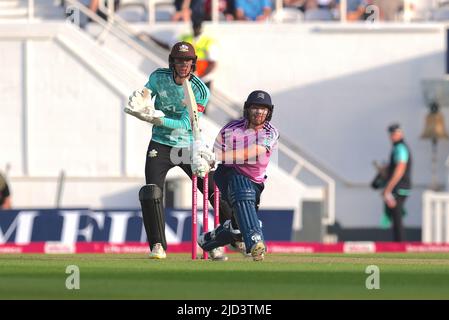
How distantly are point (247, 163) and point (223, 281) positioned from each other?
6.16ft

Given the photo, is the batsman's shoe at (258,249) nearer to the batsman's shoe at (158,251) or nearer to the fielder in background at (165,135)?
the fielder in background at (165,135)

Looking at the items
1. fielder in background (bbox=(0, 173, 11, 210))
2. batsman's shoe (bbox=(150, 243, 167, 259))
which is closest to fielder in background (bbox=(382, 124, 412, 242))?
fielder in background (bbox=(0, 173, 11, 210))

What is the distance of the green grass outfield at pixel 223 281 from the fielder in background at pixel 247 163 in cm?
29

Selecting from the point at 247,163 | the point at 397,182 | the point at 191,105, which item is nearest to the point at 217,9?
the point at 397,182

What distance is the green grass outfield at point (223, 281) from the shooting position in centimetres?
1048

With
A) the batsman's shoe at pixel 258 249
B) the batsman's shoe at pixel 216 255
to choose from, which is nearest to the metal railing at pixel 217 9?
the batsman's shoe at pixel 216 255

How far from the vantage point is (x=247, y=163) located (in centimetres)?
1262

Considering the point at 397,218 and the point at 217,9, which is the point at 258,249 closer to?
the point at 397,218

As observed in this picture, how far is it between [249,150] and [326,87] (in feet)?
40.5

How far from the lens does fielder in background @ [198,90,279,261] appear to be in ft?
40.7

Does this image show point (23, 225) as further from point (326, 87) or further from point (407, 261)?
point (407, 261)

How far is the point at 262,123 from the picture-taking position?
12.5 meters

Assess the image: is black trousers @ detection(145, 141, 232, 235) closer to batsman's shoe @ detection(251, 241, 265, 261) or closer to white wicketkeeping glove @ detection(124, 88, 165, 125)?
white wicketkeeping glove @ detection(124, 88, 165, 125)

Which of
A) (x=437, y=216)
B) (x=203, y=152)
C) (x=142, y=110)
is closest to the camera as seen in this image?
(x=203, y=152)
